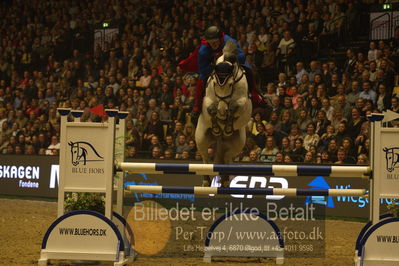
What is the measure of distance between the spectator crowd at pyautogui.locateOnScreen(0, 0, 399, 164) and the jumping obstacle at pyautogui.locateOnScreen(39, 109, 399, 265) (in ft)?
8.14

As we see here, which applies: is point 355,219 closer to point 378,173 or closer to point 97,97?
→ point 378,173

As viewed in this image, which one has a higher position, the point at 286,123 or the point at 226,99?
the point at 226,99

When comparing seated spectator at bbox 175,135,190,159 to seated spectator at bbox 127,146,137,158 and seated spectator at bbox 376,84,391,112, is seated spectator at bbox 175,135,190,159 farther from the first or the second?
seated spectator at bbox 376,84,391,112

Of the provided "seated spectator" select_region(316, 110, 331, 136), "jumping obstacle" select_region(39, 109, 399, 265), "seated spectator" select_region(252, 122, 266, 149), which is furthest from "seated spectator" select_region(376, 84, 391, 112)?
"jumping obstacle" select_region(39, 109, 399, 265)

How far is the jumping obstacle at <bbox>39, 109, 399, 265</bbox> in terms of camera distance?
18.5 ft

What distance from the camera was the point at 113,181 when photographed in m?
5.82

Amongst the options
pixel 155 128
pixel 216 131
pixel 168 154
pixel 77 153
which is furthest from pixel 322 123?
pixel 77 153

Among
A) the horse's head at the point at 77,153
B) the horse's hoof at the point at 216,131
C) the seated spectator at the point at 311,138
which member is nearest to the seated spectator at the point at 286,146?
the seated spectator at the point at 311,138

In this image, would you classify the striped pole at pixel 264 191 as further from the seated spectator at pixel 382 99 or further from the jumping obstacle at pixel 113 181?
the seated spectator at pixel 382 99

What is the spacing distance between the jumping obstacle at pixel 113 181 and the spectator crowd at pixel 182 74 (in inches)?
97.7

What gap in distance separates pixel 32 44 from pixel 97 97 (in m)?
5.08

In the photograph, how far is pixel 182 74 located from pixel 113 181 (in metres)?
8.06

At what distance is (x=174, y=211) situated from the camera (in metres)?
10.3

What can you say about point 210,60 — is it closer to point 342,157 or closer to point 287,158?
point 287,158
